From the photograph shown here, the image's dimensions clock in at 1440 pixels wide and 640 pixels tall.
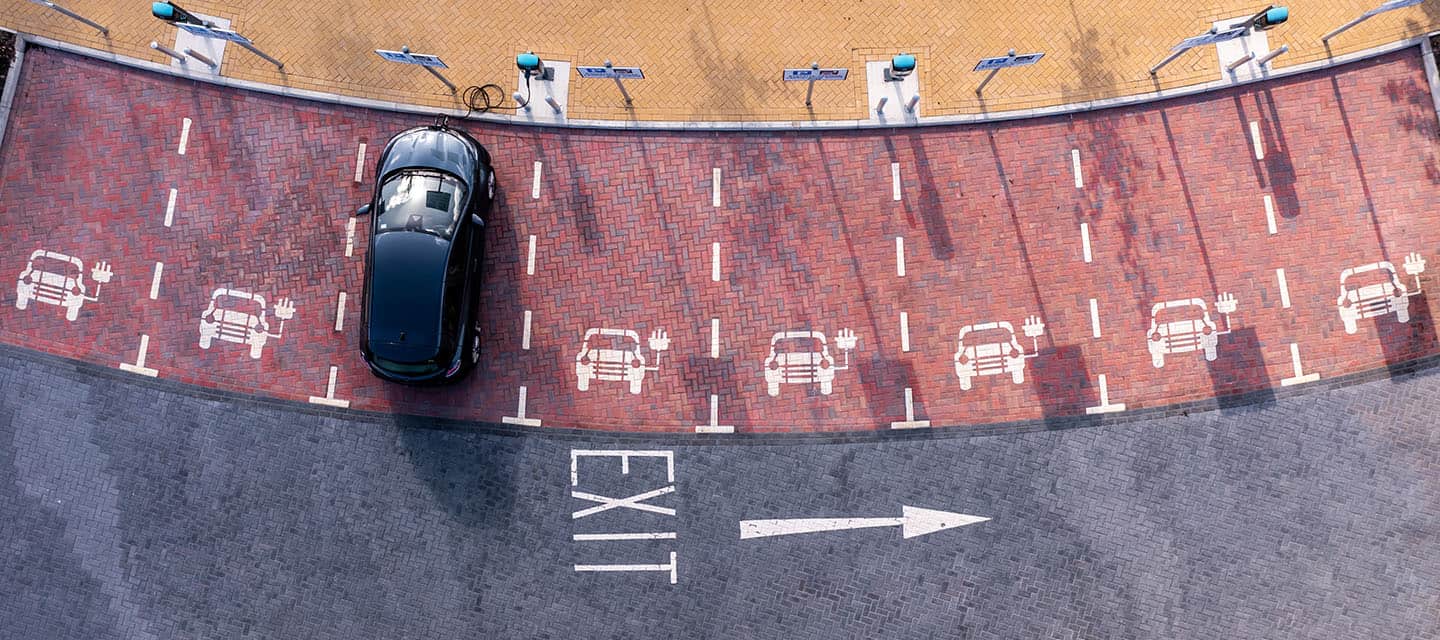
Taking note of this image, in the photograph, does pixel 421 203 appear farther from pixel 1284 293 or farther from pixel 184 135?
pixel 1284 293

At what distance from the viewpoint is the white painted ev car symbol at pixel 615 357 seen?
16.1 m

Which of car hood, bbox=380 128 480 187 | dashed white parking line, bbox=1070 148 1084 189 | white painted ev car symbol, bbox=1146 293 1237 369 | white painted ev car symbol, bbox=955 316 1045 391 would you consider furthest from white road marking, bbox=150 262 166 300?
white painted ev car symbol, bbox=1146 293 1237 369

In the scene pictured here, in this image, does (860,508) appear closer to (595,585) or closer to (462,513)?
(595,585)

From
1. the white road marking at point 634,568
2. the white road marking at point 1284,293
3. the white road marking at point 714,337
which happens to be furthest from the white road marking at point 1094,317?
the white road marking at point 634,568

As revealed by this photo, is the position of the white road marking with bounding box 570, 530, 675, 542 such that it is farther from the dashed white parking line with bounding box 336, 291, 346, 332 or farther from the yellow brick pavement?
the yellow brick pavement

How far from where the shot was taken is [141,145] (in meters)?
16.4

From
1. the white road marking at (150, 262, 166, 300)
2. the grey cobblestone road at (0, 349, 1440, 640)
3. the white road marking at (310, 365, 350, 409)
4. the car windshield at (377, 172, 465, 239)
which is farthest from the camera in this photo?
the white road marking at (150, 262, 166, 300)

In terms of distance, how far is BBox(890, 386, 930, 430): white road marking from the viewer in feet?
52.6

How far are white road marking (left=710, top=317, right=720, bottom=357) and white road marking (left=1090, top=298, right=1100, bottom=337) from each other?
7.11 meters

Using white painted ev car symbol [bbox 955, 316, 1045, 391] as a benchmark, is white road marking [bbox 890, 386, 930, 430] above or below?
below

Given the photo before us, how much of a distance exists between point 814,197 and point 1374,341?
10.9 meters

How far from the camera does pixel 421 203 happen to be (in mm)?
15078

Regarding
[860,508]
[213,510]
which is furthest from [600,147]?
[213,510]

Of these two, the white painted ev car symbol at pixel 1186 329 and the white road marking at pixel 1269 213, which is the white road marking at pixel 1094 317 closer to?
the white painted ev car symbol at pixel 1186 329
